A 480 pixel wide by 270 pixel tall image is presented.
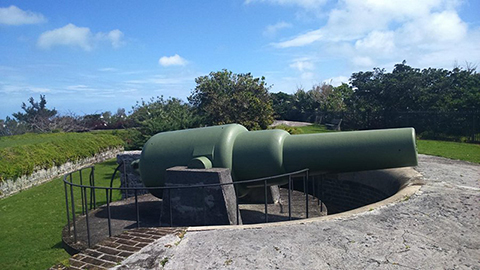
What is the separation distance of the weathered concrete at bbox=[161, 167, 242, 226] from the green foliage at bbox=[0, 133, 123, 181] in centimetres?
865

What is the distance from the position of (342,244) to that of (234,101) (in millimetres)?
13578

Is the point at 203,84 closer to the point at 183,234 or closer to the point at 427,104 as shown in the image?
the point at 427,104

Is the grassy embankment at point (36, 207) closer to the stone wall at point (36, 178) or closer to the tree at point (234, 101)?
the stone wall at point (36, 178)


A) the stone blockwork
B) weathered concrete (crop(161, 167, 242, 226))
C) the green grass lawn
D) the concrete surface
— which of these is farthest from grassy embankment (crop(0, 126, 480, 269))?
the concrete surface

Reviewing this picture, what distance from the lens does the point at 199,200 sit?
5.20 meters

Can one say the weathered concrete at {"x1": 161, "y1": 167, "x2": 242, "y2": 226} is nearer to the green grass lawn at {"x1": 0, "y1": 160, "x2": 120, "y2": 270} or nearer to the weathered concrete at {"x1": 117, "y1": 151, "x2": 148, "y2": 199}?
the green grass lawn at {"x1": 0, "y1": 160, "x2": 120, "y2": 270}

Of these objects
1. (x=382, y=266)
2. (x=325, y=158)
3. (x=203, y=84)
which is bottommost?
(x=382, y=266)

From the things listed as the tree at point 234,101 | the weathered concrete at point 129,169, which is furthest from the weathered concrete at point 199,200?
the tree at point 234,101

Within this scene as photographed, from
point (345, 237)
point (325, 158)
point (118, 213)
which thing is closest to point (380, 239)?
point (345, 237)

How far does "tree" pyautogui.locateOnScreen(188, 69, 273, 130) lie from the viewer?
54.3ft

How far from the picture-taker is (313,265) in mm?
3242

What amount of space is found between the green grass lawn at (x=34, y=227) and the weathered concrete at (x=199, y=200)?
6.10 ft

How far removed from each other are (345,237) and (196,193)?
227cm

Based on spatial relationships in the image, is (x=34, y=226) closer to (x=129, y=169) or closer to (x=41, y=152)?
(x=129, y=169)
